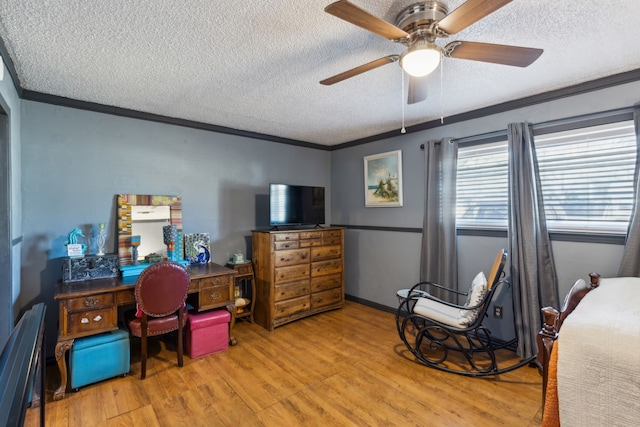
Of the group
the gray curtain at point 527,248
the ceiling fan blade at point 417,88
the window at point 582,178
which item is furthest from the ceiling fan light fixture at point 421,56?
the window at point 582,178

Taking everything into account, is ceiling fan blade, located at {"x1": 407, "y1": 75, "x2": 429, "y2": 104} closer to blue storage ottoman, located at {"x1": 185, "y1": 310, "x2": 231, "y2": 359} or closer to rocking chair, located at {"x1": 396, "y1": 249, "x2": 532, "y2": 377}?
rocking chair, located at {"x1": 396, "y1": 249, "x2": 532, "y2": 377}

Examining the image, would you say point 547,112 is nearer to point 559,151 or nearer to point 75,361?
point 559,151

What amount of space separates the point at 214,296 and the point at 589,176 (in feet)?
11.6

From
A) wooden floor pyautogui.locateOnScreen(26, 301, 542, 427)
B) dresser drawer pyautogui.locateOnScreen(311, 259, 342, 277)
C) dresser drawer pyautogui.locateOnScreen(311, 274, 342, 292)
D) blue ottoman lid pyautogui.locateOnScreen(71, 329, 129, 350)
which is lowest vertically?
wooden floor pyautogui.locateOnScreen(26, 301, 542, 427)

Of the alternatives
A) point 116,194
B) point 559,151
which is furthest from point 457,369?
point 116,194

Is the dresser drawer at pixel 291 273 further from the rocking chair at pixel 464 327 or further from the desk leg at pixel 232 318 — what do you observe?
the rocking chair at pixel 464 327

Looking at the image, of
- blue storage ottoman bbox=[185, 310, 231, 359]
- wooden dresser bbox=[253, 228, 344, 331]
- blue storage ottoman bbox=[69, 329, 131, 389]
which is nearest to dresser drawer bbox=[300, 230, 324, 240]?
wooden dresser bbox=[253, 228, 344, 331]

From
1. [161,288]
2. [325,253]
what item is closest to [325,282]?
[325,253]

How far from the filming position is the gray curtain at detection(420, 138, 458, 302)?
326cm

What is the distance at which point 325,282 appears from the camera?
3.96 metres

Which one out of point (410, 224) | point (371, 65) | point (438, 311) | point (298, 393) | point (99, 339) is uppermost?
point (371, 65)

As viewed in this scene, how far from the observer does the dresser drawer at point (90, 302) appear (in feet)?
7.30

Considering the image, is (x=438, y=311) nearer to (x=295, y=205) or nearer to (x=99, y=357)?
(x=295, y=205)

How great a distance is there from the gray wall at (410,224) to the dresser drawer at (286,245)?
1.18 m
